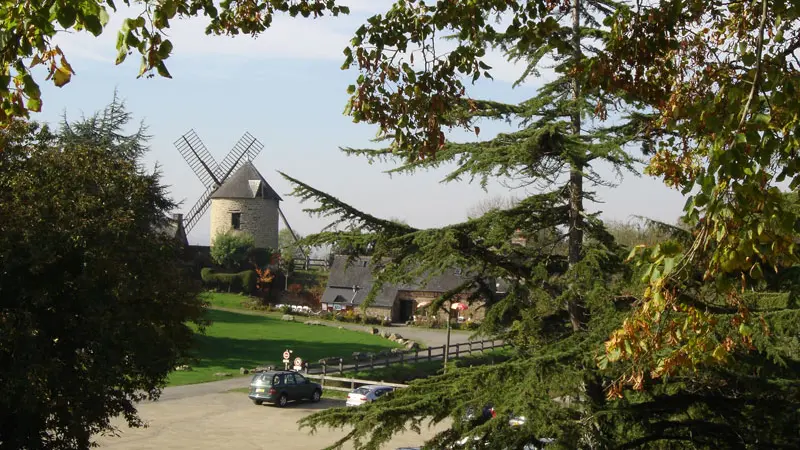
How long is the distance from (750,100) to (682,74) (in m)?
2.60

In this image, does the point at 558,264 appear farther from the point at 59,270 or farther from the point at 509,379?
the point at 59,270

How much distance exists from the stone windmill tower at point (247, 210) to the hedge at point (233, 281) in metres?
4.75

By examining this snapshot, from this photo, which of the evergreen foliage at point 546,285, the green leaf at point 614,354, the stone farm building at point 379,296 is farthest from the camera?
the stone farm building at point 379,296

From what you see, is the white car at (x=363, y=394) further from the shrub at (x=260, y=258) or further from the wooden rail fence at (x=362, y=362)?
the shrub at (x=260, y=258)

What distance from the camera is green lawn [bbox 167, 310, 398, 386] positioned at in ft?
117

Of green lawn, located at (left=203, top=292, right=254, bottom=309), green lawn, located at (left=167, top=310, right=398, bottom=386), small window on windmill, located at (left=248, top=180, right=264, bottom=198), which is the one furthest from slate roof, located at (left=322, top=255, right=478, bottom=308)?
small window on windmill, located at (left=248, top=180, right=264, bottom=198)

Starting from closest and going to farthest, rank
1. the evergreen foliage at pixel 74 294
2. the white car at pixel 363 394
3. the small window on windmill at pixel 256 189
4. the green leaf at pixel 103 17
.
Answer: the green leaf at pixel 103 17 → the evergreen foliage at pixel 74 294 → the white car at pixel 363 394 → the small window on windmill at pixel 256 189

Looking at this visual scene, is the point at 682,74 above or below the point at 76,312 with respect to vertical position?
above

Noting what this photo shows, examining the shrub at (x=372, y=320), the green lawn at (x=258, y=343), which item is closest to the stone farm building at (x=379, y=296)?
the shrub at (x=372, y=320)

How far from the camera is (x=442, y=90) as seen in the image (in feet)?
20.5

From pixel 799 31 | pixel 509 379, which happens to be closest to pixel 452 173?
pixel 509 379

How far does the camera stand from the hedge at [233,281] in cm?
6312

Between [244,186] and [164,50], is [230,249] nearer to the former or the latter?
[244,186]

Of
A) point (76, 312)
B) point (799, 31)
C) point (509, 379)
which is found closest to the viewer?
point (799, 31)
